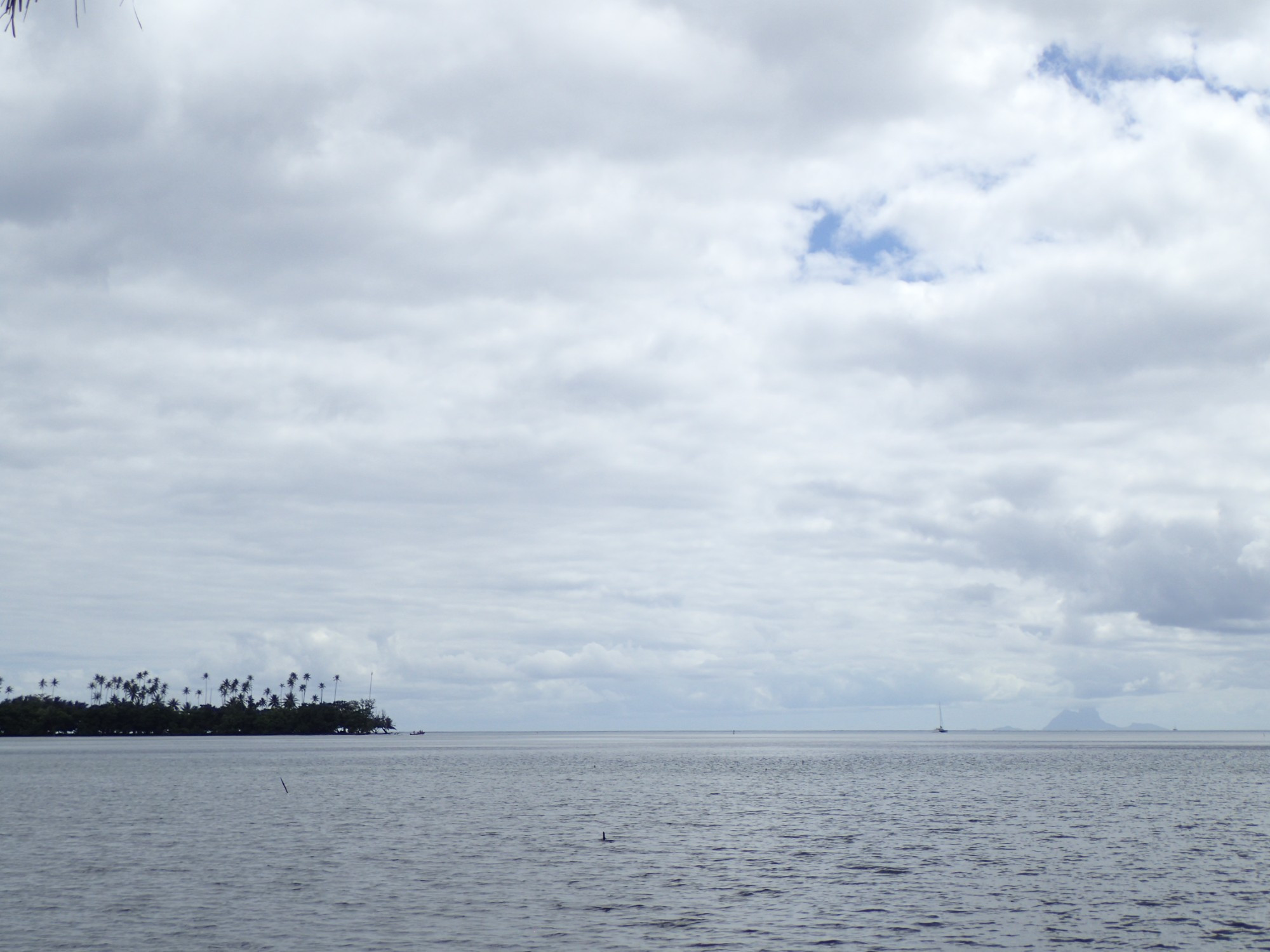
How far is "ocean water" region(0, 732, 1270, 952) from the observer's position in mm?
36969

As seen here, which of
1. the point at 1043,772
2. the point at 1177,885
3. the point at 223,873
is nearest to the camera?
the point at 1177,885

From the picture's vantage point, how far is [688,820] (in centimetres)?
7462

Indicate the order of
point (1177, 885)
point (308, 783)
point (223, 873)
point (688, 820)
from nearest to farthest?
point (1177, 885)
point (223, 873)
point (688, 820)
point (308, 783)

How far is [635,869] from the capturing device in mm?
51344

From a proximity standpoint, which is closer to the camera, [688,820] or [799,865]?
[799,865]

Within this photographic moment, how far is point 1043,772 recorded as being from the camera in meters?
139

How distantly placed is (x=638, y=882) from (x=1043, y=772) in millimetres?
108411

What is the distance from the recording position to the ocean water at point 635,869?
37.0 meters

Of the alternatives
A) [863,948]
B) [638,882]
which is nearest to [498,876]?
[638,882]

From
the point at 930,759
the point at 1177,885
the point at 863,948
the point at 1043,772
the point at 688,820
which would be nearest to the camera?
the point at 863,948

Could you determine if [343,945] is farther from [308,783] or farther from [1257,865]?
[308,783]

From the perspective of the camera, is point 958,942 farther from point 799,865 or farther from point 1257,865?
point 1257,865

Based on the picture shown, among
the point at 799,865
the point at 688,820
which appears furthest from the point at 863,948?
the point at 688,820

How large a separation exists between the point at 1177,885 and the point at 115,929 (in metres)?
43.2
